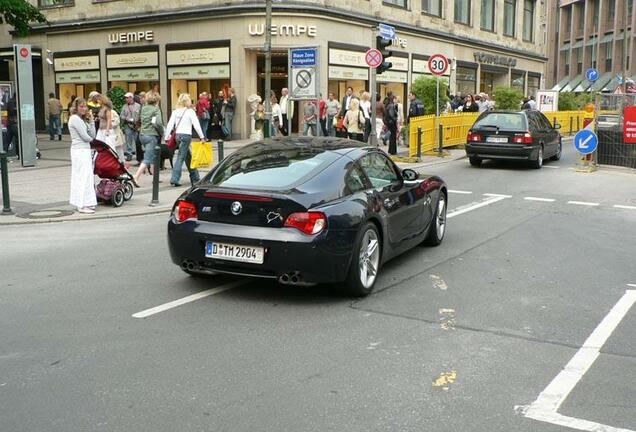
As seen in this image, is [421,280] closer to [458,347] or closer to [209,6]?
[458,347]

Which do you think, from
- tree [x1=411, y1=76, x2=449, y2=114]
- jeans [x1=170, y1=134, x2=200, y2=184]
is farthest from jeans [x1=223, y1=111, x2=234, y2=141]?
jeans [x1=170, y1=134, x2=200, y2=184]

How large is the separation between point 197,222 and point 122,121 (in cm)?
A: 1356

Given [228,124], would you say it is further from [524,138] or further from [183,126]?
[183,126]

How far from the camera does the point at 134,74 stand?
Result: 32281 millimetres

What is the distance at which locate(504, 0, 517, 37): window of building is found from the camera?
47.1 metres

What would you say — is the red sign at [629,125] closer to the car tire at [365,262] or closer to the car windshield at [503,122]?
the car windshield at [503,122]

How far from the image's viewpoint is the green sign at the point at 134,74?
1243 inches

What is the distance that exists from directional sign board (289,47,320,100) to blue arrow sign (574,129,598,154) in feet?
21.0

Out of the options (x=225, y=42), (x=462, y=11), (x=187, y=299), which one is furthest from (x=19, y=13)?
(x=462, y=11)

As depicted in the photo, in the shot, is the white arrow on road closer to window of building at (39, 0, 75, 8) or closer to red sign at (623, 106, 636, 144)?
red sign at (623, 106, 636, 144)

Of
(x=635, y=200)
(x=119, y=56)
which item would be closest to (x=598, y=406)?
(x=635, y=200)

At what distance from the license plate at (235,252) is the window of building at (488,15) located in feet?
132

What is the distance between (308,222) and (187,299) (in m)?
1.33

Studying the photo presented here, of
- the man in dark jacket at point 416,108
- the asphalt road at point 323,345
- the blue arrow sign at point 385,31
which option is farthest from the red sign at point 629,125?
the asphalt road at point 323,345
